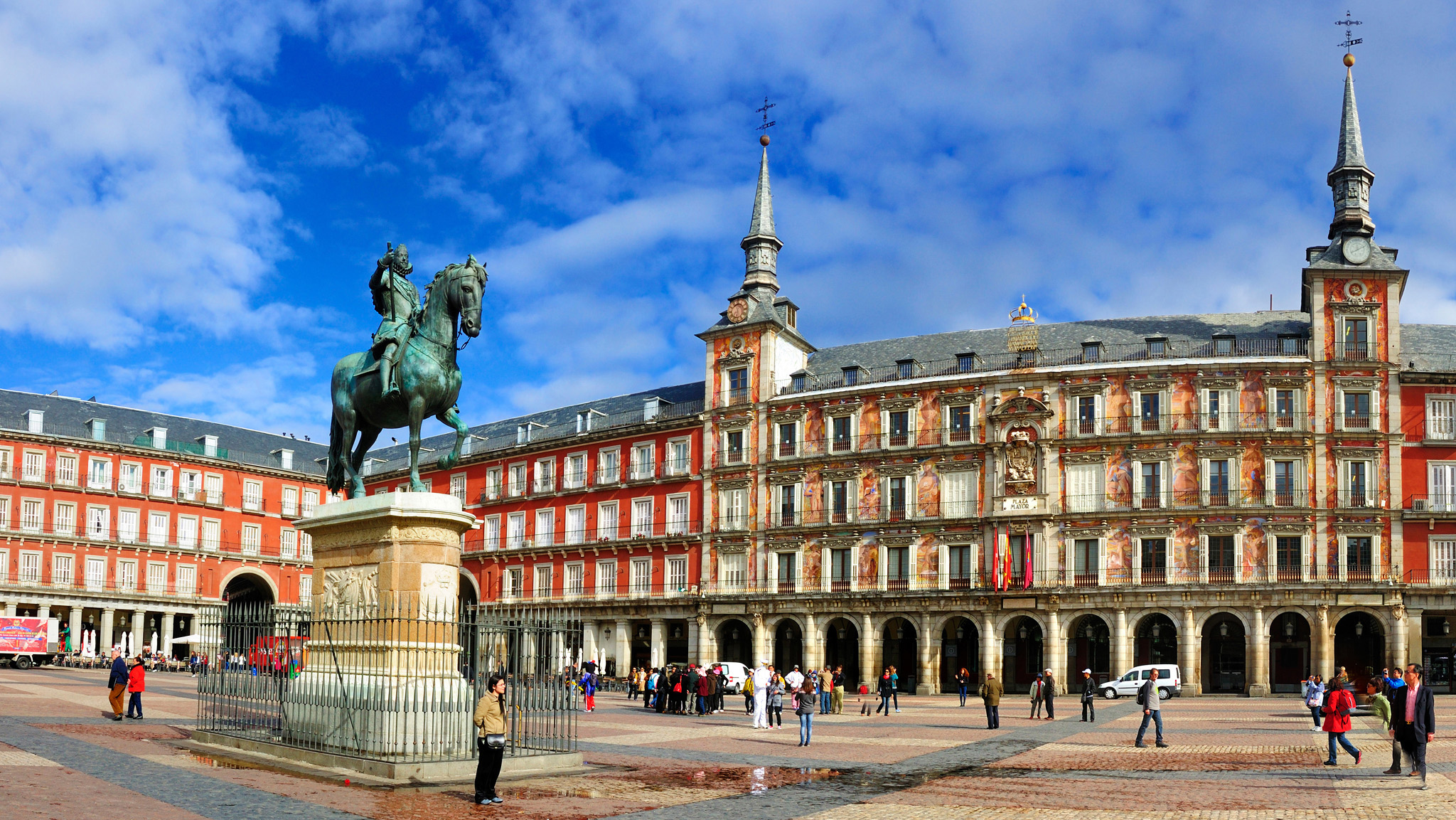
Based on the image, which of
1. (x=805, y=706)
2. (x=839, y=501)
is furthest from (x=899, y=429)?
(x=805, y=706)

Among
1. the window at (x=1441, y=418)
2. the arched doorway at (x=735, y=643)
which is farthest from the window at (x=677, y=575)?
the window at (x=1441, y=418)

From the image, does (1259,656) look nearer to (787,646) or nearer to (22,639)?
(787,646)

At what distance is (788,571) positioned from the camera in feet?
192

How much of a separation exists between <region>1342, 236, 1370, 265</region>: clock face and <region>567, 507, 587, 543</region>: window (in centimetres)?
3830

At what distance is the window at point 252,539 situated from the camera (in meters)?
74.4

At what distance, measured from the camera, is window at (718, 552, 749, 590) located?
59219 millimetres

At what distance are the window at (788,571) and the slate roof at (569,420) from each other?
28.8 feet

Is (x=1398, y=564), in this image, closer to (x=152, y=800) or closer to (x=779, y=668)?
(x=779, y=668)

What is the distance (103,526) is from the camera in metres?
69.1

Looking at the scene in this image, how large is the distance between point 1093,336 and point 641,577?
82.5ft

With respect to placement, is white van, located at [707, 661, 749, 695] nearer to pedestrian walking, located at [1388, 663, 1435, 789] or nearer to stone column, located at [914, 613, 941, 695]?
stone column, located at [914, 613, 941, 695]

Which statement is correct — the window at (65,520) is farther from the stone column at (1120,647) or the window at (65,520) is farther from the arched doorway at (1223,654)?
the arched doorway at (1223,654)

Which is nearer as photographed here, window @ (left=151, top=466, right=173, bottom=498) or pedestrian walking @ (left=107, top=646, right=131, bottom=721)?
pedestrian walking @ (left=107, top=646, right=131, bottom=721)

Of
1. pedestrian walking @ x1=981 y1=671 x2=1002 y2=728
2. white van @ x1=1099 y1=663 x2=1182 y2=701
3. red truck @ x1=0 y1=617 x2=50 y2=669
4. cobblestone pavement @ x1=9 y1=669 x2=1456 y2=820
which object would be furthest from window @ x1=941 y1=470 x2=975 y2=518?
red truck @ x1=0 y1=617 x2=50 y2=669
